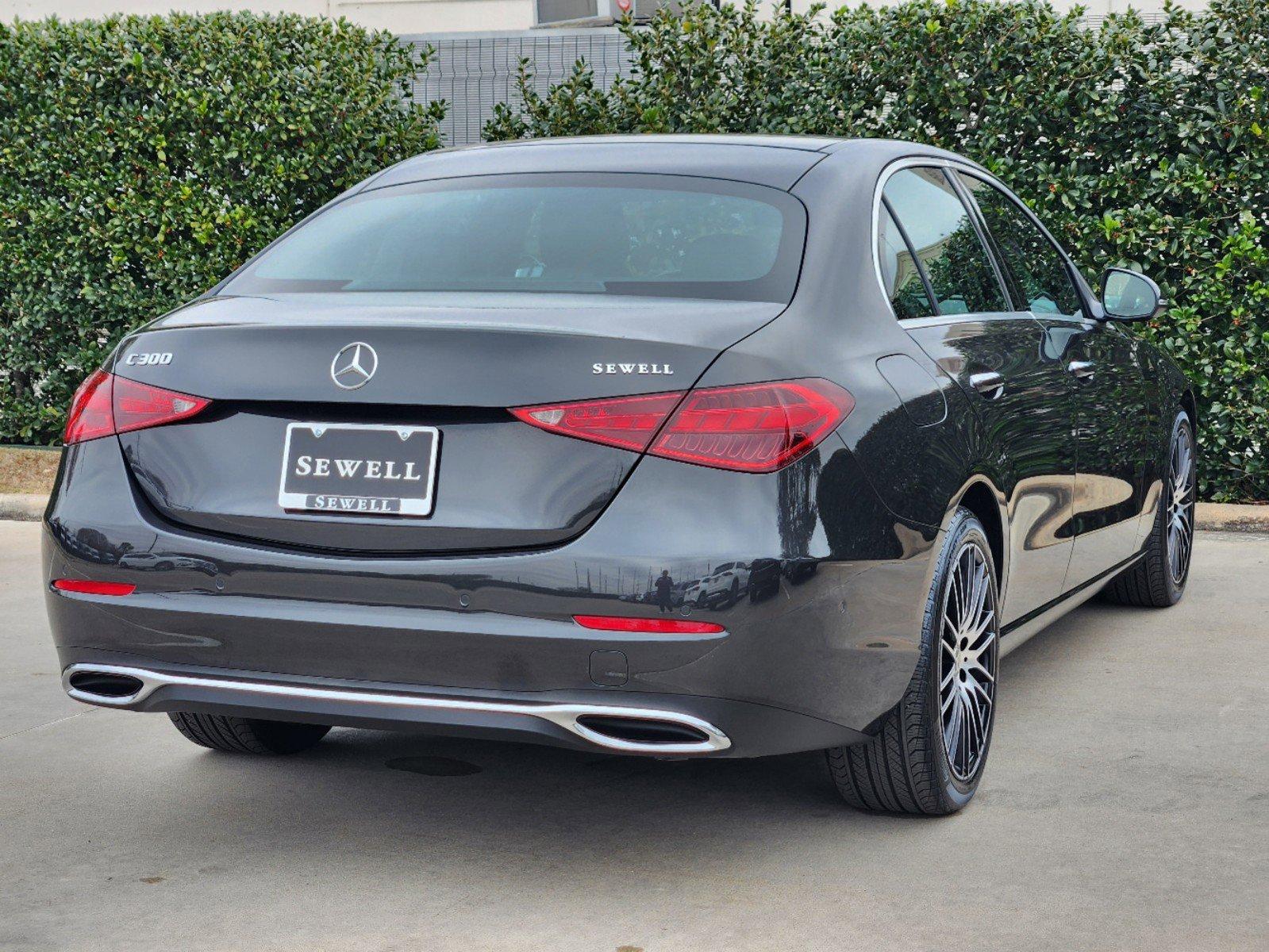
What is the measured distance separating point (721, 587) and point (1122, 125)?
616 centimetres

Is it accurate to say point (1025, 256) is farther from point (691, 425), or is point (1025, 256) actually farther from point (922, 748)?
point (691, 425)

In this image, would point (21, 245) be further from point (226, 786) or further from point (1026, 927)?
point (1026, 927)

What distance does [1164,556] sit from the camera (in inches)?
246

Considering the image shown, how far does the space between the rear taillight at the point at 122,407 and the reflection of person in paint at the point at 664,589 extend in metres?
0.97

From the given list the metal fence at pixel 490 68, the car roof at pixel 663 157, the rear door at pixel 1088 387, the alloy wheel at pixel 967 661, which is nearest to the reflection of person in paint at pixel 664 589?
the alloy wheel at pixel 967 661

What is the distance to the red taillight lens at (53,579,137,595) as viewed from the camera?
3312 millimetres

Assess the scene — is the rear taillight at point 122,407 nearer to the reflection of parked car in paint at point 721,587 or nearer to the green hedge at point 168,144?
the reflection of parked car in paint at point 721,587

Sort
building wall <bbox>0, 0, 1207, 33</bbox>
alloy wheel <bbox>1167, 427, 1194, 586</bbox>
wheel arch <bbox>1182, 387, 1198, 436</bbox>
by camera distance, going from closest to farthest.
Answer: alloy wheel <bbox>1167, 427, 1194, 586</bbox> < wheel arch <bbox>1182, 387, 1198, 436</bbox> < building wall <bbox>0, 0, 1207, 33</bbox>

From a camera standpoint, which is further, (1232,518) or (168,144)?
(168,144)

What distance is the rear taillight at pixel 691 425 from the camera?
3057mm

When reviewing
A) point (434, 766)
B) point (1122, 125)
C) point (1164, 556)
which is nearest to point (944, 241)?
point (434, 766)

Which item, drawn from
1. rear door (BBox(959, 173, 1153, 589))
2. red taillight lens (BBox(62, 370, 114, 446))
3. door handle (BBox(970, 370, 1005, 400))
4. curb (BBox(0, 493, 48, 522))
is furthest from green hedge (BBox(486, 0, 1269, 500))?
red taillight lens (BBox(62, 370, 114, 446))

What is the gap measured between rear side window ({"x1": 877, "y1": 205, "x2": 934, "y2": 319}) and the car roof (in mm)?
205

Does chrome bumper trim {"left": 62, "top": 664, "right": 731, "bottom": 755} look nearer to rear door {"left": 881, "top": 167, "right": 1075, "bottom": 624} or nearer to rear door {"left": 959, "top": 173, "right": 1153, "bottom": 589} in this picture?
rear door {"left": 881, "top": 167, "right": 1075, "bottom": 624}
